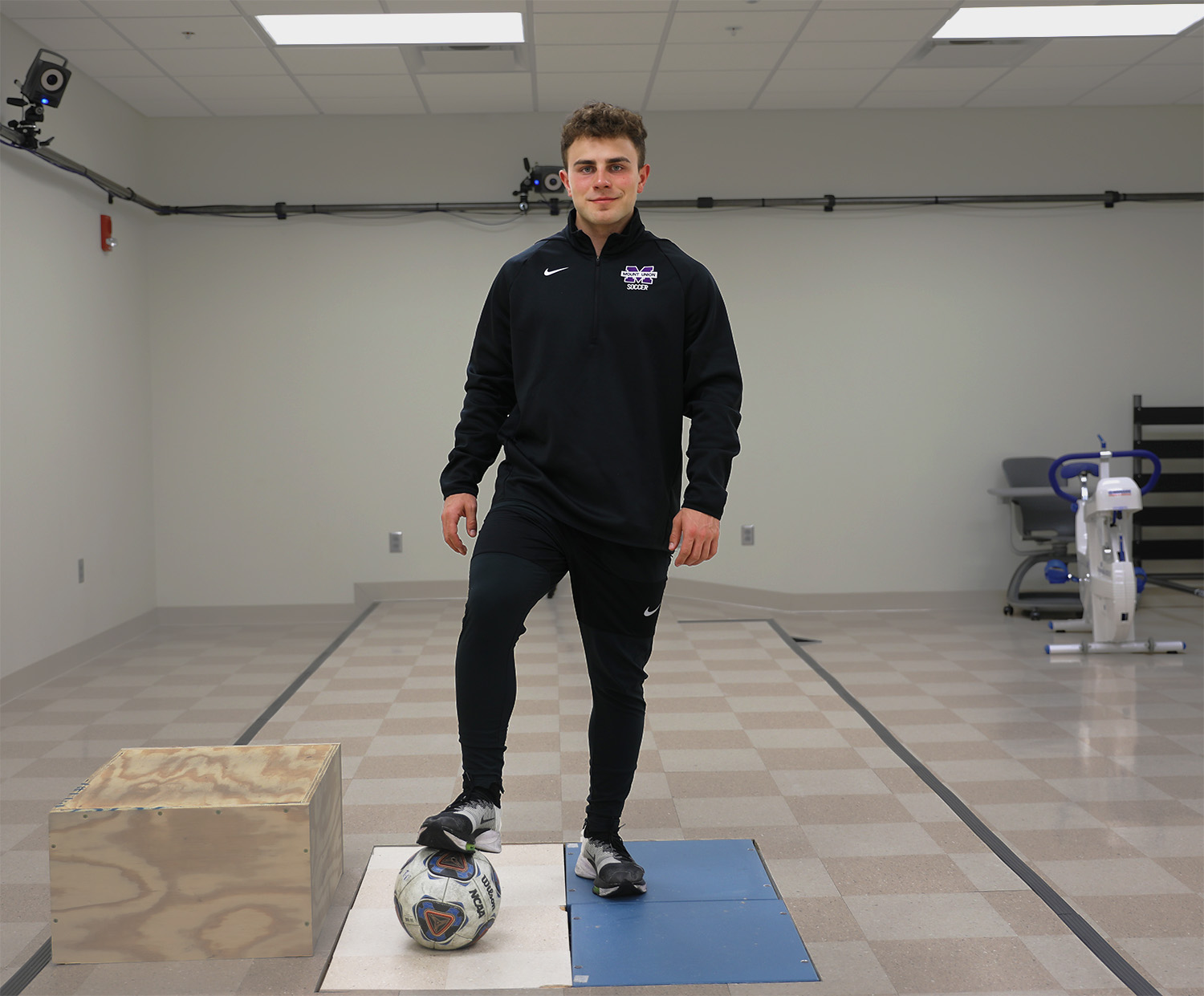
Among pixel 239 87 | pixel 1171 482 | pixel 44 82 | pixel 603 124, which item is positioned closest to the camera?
pixel 603 124

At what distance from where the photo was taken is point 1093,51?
5.01 m

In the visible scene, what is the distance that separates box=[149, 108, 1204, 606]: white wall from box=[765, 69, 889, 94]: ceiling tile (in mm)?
399

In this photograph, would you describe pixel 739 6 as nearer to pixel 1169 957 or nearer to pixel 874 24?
pixel 874 24

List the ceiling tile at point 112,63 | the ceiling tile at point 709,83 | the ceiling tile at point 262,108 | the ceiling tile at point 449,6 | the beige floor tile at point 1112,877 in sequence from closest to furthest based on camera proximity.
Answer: the beige floor tile at point 1112,877
the ceiling tile at point 449,6
the ceiling tile at point 112,63
the ceiling tile at point 709,83
the ceiling tile at point 262,108

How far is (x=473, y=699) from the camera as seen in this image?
1.94 meters

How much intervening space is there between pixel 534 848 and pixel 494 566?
85cm

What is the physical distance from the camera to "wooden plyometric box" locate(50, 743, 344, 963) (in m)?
1.94

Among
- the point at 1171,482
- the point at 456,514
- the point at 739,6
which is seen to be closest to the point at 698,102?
the point at 739,6

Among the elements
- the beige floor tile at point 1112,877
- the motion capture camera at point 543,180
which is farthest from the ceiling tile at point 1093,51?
the beige floor tile at point 1112,877

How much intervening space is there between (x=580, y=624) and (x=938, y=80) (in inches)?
177

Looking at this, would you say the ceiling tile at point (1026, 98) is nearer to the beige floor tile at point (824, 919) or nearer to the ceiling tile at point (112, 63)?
the ceiling tile at point (112, 63)

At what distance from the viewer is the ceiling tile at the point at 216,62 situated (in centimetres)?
480

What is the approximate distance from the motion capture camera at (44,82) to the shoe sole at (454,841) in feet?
11.7

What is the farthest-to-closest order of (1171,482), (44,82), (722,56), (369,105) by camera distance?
(1171,482) → (369,105) → (722,56) → (44,82)
